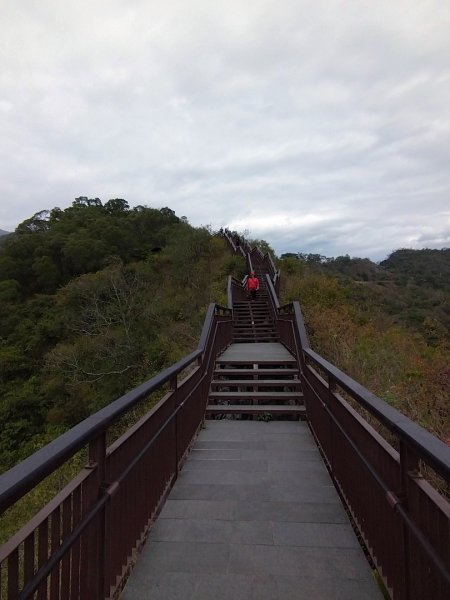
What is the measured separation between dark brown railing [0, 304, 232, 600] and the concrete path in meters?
0.23

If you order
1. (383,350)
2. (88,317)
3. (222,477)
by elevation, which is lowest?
(222,477)

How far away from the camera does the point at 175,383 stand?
4.02 meters

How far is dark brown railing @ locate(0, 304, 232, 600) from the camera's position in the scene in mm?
1411

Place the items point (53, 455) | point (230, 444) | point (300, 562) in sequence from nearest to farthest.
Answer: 1. point (53, 455)
2. point (300, 562)
3. point (230, 444)

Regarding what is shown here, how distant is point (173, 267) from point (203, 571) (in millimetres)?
25691

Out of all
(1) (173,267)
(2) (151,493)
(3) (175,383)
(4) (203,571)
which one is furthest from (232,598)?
(1) (173,267)

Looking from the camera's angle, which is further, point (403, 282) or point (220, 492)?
point (403, 282)

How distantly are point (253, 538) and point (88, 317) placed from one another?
19.6 m

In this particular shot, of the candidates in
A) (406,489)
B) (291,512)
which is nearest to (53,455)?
(406,489)

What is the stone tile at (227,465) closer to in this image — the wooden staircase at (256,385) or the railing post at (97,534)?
the wooden staircase at (256,385)

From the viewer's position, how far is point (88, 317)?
69.7 feet

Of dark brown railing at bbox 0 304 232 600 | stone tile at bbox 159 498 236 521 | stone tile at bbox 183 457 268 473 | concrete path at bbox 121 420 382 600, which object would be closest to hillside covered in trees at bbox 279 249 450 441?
concrete path at bbox 121 420 382 600

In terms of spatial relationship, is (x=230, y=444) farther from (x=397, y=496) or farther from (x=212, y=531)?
(x=397, y=496)

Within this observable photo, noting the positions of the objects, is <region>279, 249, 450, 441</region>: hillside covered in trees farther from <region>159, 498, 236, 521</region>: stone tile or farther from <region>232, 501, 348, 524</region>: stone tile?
<region>159, 498, 236, 521</region>: stone tile
